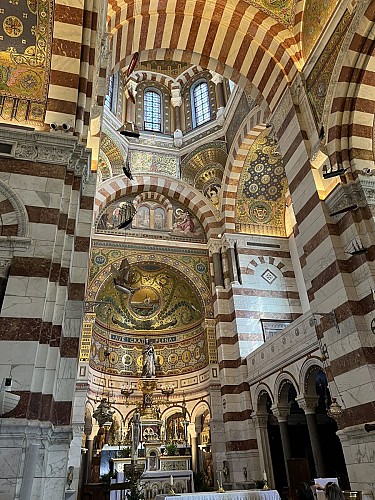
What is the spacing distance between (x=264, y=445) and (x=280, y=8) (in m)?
11.0

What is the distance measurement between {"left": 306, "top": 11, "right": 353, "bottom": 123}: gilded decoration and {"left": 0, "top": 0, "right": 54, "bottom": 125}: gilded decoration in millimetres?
5253

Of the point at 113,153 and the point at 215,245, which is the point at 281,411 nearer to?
the point at 215,245

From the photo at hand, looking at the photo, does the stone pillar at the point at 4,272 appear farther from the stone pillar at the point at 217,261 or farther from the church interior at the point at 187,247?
the stone pillar at the point at 217,261

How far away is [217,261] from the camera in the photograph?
14.2 meters

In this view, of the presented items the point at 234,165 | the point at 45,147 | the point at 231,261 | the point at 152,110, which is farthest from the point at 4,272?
the point at 152,110

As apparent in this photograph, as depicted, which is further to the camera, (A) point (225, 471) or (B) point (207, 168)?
(B) point (207, 168)

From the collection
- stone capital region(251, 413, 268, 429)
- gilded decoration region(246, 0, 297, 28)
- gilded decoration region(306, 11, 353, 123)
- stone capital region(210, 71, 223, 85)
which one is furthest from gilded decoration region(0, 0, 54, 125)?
stone capital region(210, 71, 223, 85)

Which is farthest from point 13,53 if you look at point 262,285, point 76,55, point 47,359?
→ point 262,285

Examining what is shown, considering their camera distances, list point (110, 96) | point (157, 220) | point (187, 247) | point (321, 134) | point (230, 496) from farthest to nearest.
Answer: point (110, 96) → point (157, 220) → point (187, 247) → point (321, 134) → point (230, 496)

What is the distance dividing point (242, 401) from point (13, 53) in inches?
408

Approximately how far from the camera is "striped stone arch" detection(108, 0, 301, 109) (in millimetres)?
9539

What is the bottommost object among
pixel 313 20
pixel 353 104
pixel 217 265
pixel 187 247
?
pixel 353 104

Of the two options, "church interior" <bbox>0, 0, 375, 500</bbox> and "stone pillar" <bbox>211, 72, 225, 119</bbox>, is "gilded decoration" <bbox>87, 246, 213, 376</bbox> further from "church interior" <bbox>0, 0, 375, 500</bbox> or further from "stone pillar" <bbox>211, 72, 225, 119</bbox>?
"stone pillar" <bbox>211, 72, 225, 119</bbox>

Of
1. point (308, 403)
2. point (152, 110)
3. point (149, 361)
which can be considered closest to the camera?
point (308, 403)
